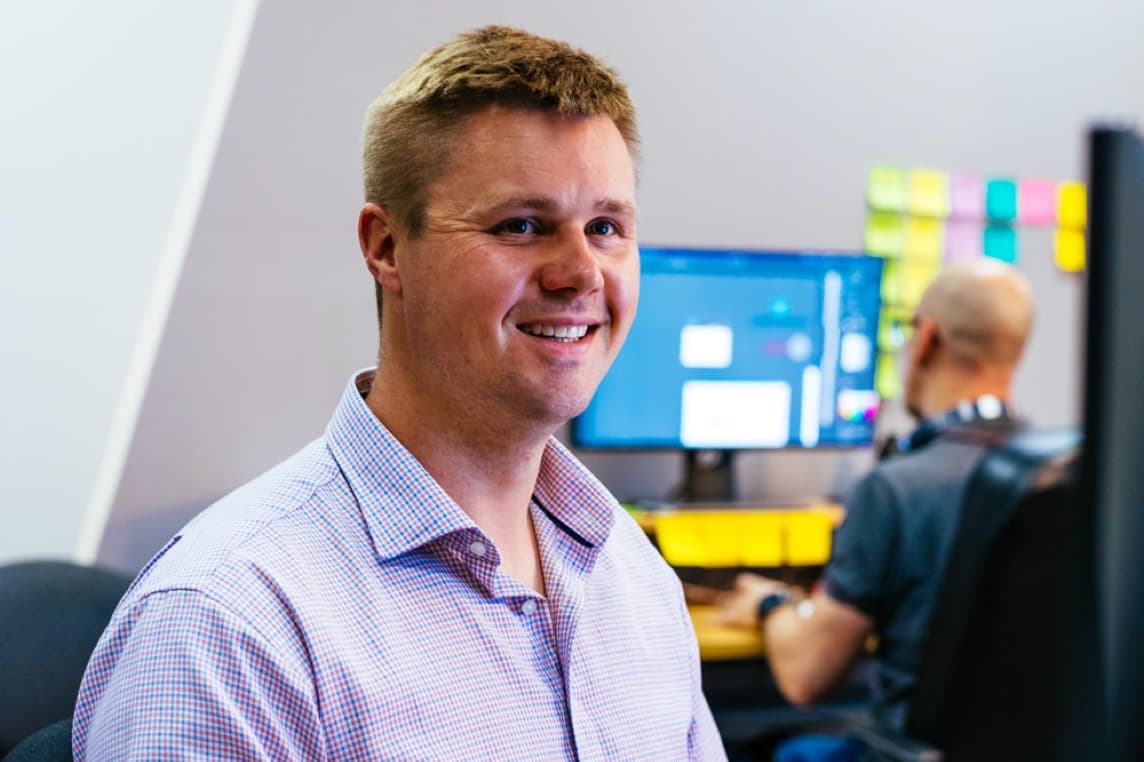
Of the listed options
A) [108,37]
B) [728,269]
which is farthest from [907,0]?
[108,37]

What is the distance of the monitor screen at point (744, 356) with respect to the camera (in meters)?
2.47

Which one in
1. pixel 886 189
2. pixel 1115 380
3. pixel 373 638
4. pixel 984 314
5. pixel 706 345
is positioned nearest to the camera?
pixel 1115 380

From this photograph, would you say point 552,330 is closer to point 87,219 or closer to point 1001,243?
point 87,219

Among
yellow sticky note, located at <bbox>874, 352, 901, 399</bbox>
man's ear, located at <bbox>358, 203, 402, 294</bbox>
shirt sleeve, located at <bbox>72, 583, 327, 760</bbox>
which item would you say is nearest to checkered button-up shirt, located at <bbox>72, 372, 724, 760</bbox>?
shirt sleeve, located at <bbox>72, 583, 327, 760</bbox>

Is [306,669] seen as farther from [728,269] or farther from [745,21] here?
[745,21]

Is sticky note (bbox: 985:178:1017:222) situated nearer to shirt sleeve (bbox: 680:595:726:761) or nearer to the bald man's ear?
the bald man's ear

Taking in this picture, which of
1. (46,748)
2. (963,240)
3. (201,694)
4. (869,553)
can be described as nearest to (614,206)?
(201,694)

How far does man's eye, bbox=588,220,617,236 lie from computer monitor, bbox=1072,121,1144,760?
72cm

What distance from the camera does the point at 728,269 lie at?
2523 mm

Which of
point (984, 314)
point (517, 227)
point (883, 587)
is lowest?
point (883, 587)

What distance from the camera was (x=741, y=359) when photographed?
254cm

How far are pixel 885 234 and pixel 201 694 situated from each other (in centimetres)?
224

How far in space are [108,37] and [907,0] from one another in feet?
5.65

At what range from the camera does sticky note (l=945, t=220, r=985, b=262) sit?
2.90 metres
